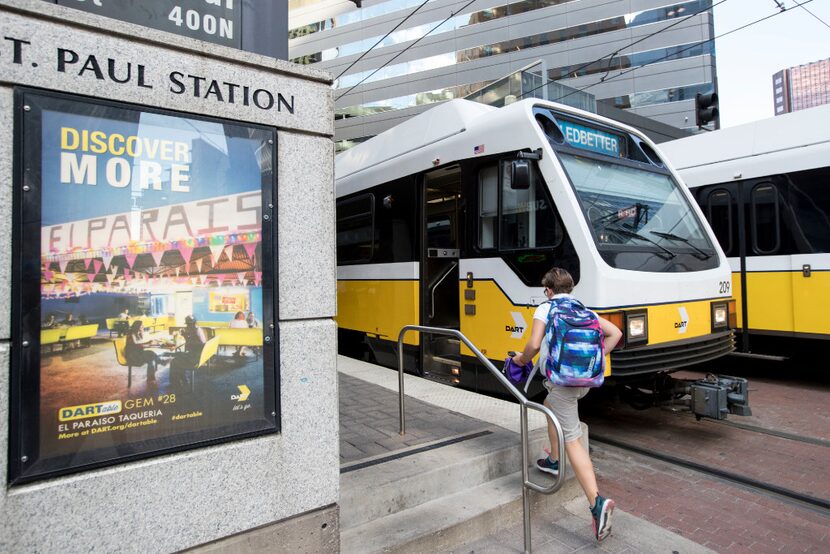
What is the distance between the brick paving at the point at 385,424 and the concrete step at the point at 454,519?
531mm

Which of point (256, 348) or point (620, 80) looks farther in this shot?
point (620, 80)

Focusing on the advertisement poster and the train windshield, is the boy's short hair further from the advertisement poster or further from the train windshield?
the advertisement poster

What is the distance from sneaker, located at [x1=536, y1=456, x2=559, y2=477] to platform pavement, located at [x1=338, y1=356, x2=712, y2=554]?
0.25 m

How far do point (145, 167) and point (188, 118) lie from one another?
311 mm

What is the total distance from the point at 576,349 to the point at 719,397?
2372mm

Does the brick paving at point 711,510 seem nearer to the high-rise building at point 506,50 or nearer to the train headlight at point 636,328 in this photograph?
the train headlight at point 636,328

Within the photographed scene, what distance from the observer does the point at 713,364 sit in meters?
9.13

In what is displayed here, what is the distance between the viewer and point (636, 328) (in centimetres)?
454

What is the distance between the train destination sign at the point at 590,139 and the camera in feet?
17.3

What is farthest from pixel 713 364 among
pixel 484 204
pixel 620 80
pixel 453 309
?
pixel 620 80

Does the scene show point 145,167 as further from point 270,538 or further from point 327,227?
point 270,538

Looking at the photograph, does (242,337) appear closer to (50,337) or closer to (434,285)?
(50,337)

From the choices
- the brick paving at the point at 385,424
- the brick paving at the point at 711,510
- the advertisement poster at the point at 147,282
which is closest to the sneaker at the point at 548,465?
the brick paving at the point at 385,424

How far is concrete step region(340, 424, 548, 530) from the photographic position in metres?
3.04
